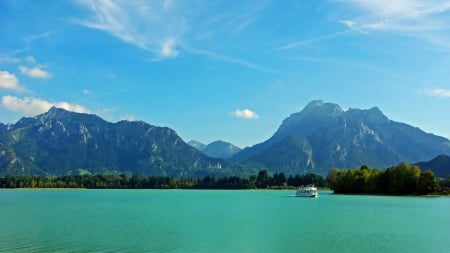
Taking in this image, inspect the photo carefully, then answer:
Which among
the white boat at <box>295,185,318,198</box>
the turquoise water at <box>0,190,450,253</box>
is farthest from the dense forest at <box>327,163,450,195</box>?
the turquoise water at <box>0,190,450,253</box>

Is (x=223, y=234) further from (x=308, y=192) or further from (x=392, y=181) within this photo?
(x=308, y=192)

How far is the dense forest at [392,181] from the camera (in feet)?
478

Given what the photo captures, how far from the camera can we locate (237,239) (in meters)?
47.1

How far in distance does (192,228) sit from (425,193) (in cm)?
11146

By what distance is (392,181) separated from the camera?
150500 mm

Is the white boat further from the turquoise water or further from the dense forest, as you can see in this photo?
the turquoise water

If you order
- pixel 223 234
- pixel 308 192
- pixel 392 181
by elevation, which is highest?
pixel 392 181

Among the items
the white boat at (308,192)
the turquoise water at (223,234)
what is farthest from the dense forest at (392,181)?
the turquoise water at (223,234)

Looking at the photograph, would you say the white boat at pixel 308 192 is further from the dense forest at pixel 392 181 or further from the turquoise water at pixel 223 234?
the turquoise water at pixel 223 234

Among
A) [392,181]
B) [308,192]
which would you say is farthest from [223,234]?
[308,192]

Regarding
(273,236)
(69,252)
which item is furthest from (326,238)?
(69,252)

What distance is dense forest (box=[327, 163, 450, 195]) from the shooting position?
478 ft

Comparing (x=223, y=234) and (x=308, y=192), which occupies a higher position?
(x=308, y=192)

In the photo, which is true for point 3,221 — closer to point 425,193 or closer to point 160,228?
point 160,228
